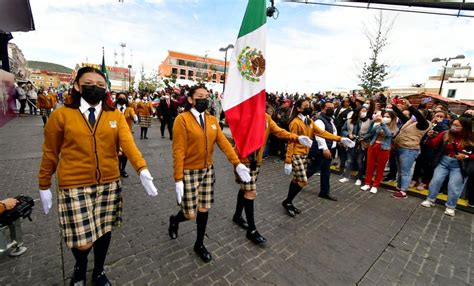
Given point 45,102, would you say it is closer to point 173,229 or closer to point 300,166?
point 173,229

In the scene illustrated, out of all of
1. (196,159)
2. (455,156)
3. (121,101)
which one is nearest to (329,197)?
(455,156)

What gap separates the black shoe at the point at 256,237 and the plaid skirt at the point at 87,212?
1.87 m

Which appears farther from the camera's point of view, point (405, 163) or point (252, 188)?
point (405, 163)

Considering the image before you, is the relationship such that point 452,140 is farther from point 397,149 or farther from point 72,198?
point 72,198

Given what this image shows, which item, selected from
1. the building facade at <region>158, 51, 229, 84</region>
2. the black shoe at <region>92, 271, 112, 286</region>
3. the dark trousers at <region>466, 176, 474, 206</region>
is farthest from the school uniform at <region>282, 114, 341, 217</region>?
the building facade at <region>158, 51, 229, 84</region>

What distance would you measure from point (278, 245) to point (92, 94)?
299cm

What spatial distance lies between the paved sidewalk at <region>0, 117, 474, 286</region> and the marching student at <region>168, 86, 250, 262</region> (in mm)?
490

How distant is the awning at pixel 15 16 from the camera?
16.0ft

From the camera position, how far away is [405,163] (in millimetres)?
5621

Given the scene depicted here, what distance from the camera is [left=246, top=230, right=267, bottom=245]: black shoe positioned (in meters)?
3.41

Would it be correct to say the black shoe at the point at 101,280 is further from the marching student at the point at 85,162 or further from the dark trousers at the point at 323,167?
the dark trousers at the point at 323,167

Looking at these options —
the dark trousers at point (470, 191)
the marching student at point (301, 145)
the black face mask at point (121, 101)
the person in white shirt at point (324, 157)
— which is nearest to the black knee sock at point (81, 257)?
the marching student at point (301, 145)

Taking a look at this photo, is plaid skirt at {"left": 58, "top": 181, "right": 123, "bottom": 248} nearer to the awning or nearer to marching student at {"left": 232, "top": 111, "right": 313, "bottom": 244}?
marching student at {"left": 232, "top": 111, "right": 313, "bottom": 244}

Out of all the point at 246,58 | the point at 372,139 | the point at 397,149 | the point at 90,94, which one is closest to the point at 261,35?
the point at 246,58
